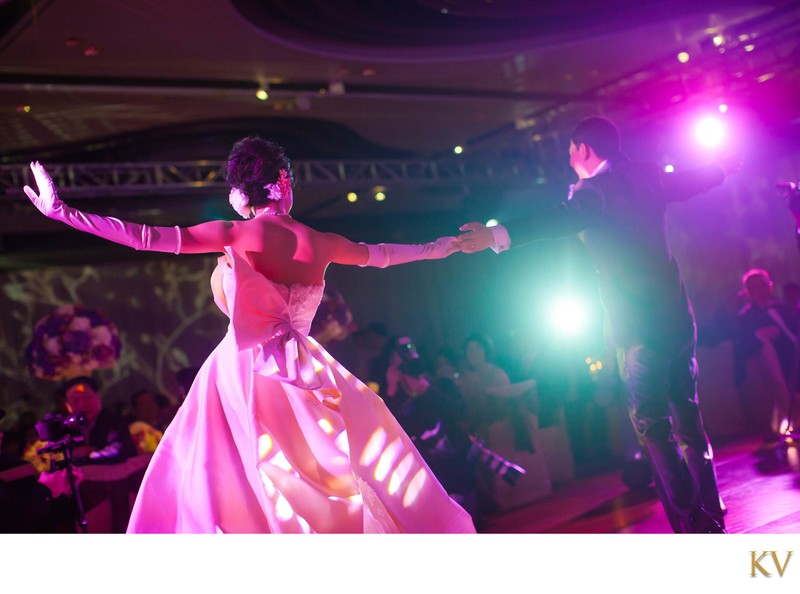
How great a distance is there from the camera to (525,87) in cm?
770

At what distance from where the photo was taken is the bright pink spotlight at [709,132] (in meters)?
6.31

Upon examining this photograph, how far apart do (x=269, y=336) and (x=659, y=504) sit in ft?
7.81

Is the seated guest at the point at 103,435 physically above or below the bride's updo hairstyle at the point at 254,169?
below

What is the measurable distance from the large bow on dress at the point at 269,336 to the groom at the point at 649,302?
3.61 ft

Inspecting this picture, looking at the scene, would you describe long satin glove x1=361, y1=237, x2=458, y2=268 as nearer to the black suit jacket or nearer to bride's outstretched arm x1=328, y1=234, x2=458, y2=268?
bride's outstretched arm x1=328, y1=234, x2=458, y2=268

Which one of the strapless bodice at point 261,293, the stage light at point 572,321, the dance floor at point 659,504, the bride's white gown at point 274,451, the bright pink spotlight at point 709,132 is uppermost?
the bright pink spotlight at point 709,132

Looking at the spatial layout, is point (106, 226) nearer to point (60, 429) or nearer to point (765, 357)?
point (60, 429)

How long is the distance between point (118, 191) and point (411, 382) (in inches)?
158

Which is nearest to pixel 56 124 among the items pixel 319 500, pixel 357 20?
Answer: pixel 357 20

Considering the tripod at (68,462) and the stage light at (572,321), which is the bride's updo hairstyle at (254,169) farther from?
the stage light at (572,321)

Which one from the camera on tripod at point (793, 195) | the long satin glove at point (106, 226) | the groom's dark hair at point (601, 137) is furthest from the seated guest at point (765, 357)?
the long satin glove at point (106, 226)

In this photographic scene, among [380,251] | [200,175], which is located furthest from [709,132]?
[200,175]

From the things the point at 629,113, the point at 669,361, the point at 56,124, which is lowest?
the point at 669,361

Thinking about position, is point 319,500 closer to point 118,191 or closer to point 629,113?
point 118,191
